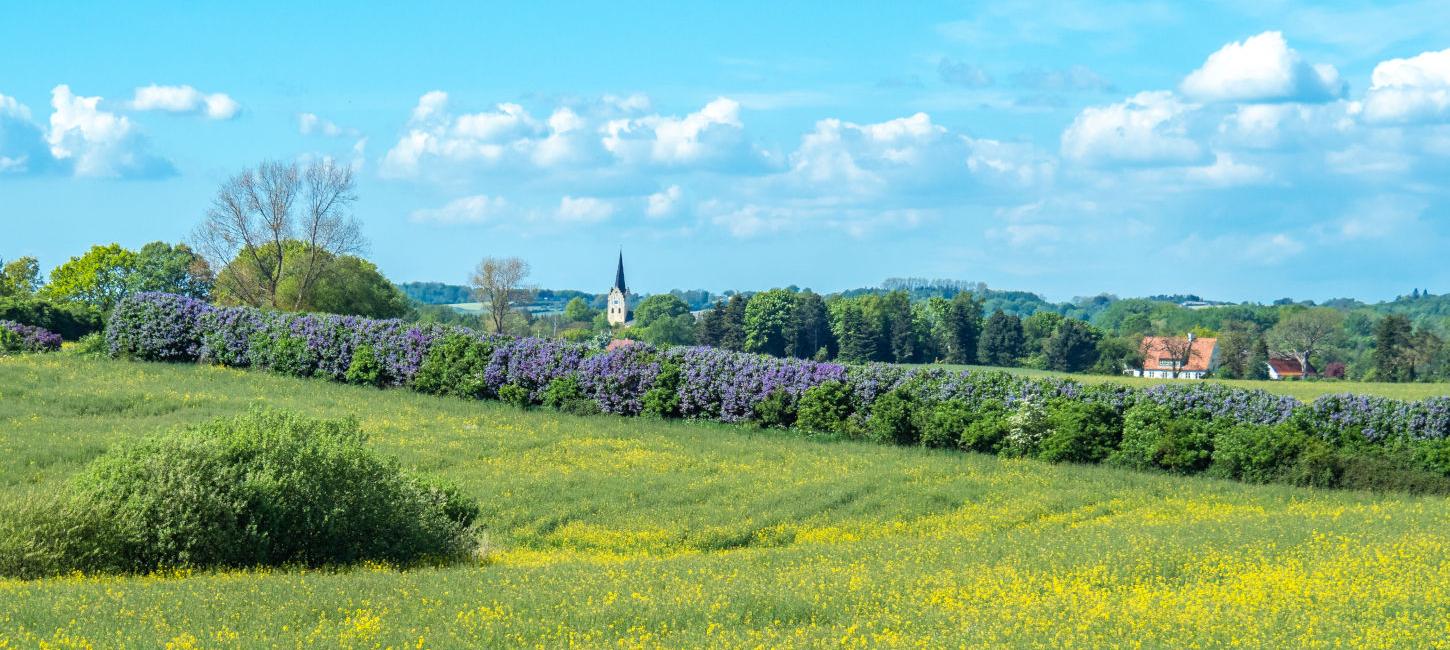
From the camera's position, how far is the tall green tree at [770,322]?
9681 cm

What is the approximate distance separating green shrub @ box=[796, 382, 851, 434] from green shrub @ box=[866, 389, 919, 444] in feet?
3.44

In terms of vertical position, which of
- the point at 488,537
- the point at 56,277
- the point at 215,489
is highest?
the point at 56,277

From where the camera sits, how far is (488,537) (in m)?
23.3

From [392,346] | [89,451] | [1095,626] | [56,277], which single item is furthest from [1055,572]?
[56,277]

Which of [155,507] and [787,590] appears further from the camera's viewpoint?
[155,507]

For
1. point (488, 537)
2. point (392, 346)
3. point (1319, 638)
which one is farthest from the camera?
point (392, 346)

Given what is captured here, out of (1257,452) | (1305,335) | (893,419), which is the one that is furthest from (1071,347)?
(1257,452)

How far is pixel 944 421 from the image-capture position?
34.9 metres

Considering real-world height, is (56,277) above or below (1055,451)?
above

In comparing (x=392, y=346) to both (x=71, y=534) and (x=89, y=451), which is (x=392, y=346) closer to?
(x=89, y=451)

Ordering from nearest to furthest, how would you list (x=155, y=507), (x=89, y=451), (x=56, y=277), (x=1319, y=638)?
1. (x=1319, y=638)
2. (x=155, y=507)
3. (x=89, y=451)
4. (x=56, y=277)

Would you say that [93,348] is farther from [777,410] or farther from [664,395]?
[777,410]

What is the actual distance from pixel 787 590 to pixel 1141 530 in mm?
8389

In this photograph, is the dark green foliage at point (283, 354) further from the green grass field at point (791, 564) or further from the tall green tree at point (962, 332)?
the tall green tree at point (962, 332)
